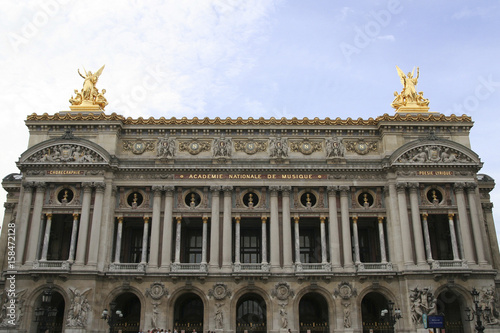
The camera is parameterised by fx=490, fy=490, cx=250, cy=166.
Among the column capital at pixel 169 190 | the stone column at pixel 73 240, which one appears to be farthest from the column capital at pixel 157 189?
the stone column at pixel 73 240

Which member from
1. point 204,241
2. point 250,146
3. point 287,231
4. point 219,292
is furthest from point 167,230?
point 250,146

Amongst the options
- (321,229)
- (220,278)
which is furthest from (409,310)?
(220,278)

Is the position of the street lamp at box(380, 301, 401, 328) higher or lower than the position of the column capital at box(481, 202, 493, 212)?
lower

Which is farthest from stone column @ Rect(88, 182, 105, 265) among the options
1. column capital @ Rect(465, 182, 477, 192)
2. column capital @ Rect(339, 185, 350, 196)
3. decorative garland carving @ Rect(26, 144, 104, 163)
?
column capital @ Rect(465, 182, 477, 192)

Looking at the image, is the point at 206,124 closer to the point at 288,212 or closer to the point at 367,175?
the point at 288,212

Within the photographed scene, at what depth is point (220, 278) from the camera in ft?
127

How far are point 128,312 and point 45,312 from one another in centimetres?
1064

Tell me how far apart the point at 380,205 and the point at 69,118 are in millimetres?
27504

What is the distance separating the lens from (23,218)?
39.5 metres

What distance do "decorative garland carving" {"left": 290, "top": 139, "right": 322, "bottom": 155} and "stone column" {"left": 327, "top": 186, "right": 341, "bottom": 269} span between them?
371cm

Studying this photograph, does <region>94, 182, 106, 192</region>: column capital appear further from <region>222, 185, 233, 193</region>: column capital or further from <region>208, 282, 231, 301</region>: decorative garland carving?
<region>208, 282, 231, 301</region>: decorative garland carving

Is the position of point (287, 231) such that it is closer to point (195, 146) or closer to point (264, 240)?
point (264, 240)

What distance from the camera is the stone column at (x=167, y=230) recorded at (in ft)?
129

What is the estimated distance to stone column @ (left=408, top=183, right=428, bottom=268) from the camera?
38781mm
